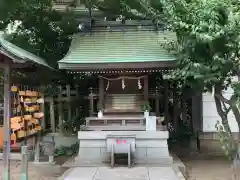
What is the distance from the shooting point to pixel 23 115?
29.4 ft

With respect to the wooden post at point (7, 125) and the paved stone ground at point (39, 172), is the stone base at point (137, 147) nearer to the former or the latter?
the paved stone ground at point (39, 172)

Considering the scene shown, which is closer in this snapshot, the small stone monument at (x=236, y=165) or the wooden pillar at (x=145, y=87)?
the small stone monument at (x=236, y=165)

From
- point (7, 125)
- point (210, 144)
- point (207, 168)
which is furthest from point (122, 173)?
point (210, 144)

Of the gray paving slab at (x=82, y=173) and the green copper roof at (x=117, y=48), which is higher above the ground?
the green copper roof at (x=117, y=48)

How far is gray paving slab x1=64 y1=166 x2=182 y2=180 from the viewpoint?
29.1ft

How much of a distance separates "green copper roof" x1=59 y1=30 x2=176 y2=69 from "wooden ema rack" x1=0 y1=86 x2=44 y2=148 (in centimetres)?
179

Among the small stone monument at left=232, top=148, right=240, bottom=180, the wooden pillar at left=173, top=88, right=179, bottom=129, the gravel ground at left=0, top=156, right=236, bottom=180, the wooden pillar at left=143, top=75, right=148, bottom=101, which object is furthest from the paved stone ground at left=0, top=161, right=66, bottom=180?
the wooden pillar at left=173, top=88, right=179, bottom=129

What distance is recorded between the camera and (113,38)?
1276 centimetres

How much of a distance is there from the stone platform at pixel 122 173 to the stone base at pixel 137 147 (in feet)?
2.78

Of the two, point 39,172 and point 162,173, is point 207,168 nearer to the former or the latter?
point 162,173

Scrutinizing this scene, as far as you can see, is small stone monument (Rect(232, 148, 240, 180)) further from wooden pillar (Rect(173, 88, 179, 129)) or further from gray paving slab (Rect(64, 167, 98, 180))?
wooden pillar (Rect(173, 88, 179, 129))

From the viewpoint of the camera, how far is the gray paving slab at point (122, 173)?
29.1 feet

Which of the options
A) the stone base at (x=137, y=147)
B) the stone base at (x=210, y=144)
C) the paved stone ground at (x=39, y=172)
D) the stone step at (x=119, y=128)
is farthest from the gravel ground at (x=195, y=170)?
the stone base at (x=210, y=144)

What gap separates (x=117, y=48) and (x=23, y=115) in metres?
4.29
